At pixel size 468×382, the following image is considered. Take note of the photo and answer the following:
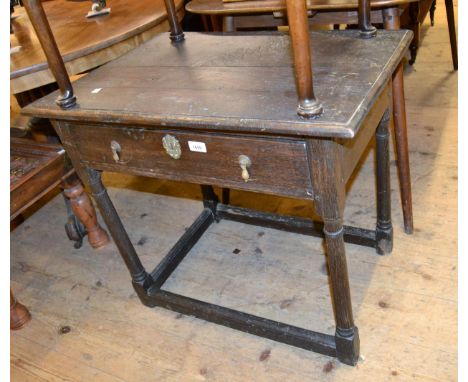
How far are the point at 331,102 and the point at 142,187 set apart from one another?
1.65m

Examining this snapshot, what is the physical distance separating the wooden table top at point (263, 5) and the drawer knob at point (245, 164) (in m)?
0.69

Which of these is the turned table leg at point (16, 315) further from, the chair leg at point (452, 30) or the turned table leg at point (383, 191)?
the chair leg at point (452, 30)

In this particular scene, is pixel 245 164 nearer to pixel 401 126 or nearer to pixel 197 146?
pixel 197 146

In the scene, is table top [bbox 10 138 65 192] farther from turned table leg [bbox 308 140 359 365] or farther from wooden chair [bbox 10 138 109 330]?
turned table leg [bbox 308 140 359 365]

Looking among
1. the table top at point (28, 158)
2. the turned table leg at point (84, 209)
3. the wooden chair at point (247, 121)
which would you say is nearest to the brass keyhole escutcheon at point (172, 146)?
the wooden chair at point (247, 121)

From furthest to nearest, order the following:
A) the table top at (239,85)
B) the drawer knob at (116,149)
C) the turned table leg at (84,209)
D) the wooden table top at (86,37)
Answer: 1. the turned table leg at (84,209)
2. the wooden table top at (86,37)
3. the drawer knob at (116,149)
4. the table top at (239,85)

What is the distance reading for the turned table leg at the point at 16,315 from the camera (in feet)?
6.20

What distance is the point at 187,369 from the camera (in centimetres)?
157

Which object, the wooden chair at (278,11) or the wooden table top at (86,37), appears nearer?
the wooden chair at (278,11)

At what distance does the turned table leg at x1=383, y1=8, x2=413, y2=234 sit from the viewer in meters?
1.55

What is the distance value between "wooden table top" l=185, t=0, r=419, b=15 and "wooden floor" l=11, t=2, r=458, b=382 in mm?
824

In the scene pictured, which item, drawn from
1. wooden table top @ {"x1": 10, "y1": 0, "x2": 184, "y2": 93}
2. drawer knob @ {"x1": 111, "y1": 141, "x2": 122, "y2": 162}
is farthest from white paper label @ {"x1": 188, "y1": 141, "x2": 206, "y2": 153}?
wooden table top @ {"x1": 10, "y1": 0, "x2": 184, "y2": 93}

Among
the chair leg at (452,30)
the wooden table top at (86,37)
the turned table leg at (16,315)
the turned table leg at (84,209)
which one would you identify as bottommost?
the turned table leg at (16,315)
